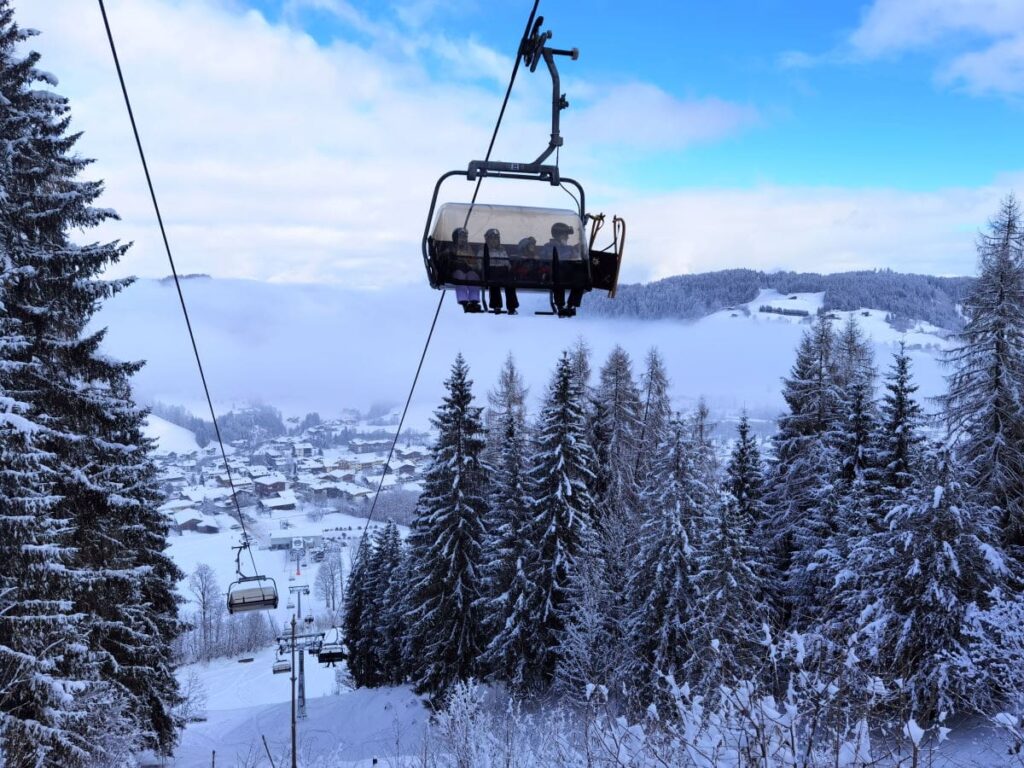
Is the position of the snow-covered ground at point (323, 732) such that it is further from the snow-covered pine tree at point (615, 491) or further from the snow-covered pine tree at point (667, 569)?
the snow-covered pine tree at point (667, 569)

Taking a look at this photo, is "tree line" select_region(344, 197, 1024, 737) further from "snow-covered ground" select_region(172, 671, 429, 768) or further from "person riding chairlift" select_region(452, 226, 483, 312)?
"person riding chairlift" select_region(452, 226, 483, 312)

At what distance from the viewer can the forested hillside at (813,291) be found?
9138 cm

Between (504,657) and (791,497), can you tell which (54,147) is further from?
(791,497)

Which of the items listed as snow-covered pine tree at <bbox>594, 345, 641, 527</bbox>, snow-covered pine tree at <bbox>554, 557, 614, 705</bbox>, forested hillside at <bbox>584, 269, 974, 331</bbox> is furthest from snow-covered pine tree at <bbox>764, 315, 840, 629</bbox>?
forested hillside at <bbox>584, 269, 974, 331</bbox>

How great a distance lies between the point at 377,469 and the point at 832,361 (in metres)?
148

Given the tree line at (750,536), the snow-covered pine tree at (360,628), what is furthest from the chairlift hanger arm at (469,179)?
the snow-covered pine tree at (360,628)

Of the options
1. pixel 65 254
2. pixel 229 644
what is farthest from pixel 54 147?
pixel 229 644

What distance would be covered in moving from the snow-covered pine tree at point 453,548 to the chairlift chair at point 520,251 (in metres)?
16.4

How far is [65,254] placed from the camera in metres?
10.5

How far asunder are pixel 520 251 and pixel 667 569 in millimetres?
14857

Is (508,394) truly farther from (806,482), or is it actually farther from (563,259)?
(563,259)

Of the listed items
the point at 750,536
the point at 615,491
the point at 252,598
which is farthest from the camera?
the point at 615,491

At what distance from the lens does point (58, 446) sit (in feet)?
35.9

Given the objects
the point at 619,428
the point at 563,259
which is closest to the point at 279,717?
the point at 619,428
